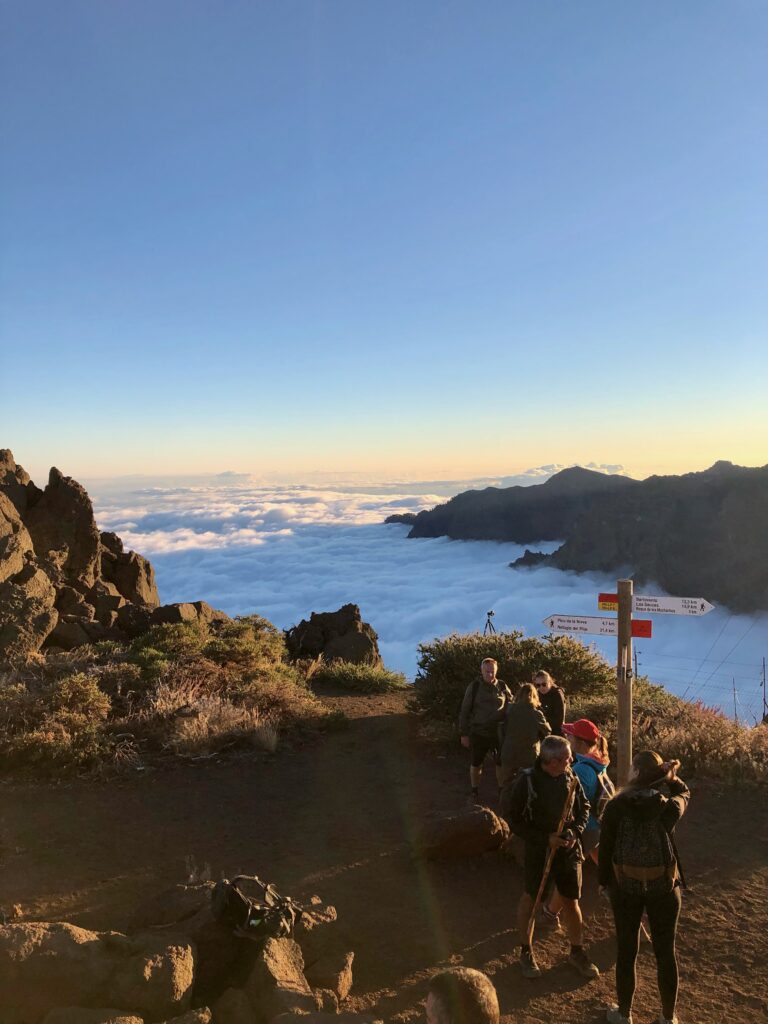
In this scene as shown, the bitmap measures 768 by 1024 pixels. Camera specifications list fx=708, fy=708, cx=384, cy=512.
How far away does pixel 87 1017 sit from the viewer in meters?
3.24

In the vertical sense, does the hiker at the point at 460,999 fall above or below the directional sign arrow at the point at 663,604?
below

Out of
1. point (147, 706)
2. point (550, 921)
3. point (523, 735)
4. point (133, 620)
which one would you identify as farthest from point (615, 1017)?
point (133, 620)

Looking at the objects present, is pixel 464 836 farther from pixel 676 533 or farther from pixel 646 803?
pixel 676 533

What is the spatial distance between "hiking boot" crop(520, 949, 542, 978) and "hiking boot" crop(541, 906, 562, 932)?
1.90 feet

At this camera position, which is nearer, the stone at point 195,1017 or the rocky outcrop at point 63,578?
the stone at point 195,1017

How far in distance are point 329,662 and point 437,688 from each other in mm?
5539

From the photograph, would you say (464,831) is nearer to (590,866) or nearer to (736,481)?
(590,866)

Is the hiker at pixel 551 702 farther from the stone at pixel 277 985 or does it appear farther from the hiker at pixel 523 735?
the stone at pixel 277 985

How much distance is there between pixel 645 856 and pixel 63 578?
15.9 m

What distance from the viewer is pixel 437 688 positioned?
36.0 feet

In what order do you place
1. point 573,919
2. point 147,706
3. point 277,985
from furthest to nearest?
point 147,706 → point 573,919 → point 277,985

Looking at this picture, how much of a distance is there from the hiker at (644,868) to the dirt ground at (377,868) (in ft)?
1.38

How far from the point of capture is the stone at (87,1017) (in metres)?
3.22

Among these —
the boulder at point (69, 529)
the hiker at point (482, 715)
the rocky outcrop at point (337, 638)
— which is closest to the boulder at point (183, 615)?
the rocky outcrop at point (337, 638)
